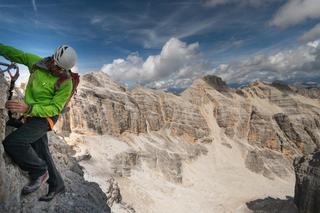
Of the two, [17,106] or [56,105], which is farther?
[56,105]

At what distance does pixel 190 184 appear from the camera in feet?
173

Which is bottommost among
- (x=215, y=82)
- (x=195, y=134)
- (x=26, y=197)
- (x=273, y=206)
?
(x=273, y=206)

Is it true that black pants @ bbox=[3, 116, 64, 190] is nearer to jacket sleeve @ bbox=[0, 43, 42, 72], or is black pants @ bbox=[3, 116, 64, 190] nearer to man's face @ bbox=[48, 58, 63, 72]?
man's face @ bbox=[48, 58, 63, 72]

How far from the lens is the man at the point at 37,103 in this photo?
22.9 feet

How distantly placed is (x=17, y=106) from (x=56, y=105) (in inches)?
30.6

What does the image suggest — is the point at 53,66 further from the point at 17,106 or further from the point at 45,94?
the point at 17,106

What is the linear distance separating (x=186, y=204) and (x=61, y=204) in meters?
36.1

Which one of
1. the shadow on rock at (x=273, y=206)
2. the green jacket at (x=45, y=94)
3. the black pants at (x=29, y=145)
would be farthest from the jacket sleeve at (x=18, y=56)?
the shadow on rock at (x=273, y=206)

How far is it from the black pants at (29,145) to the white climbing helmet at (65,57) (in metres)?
1.25

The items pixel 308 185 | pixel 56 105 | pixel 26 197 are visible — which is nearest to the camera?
pixel 56 105

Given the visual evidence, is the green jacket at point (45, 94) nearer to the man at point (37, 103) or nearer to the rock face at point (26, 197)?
the man at point (37, 103)

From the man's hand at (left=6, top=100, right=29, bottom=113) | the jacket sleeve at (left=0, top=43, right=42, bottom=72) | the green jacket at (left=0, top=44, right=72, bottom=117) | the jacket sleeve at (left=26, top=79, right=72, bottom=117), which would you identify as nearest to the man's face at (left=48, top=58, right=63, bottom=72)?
the green jacket at (left=0, top=44, right=72, bottom=117)

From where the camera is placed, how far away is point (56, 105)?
7098mm

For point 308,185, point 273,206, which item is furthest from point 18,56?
point 273,206
